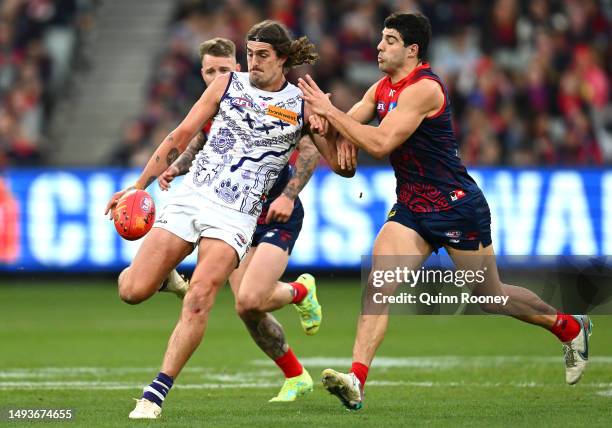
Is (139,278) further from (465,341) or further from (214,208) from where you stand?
(465,341)

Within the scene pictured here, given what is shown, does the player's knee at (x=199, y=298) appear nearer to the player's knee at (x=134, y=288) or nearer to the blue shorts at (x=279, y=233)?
the player's knee at (x=134, y=288)

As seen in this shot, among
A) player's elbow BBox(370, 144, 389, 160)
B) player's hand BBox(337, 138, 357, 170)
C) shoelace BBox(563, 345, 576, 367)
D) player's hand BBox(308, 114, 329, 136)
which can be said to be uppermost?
player's hand BBox(308, 114, 329, 136)

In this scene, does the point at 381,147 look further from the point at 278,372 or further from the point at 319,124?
the point at 278,372

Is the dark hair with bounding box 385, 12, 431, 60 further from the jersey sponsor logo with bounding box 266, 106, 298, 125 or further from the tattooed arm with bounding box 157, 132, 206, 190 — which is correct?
the tattooed arm with bounding box 157, 132, 206, 190

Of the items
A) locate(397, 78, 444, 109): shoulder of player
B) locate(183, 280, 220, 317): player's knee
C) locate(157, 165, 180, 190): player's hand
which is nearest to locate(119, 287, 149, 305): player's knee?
locate(183, 280, 220, 317): player's knee

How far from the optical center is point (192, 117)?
8.25 metres

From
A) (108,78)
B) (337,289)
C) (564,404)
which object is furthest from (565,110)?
(564,404)

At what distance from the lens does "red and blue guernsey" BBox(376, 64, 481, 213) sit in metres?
8.48

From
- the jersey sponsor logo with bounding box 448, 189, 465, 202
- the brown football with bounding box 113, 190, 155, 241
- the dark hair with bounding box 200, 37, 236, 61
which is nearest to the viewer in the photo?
the brown football with bounding box 113, 190, 155, 241

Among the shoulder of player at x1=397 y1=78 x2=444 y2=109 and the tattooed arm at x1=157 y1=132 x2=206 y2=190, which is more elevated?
the shoulder of player at x1=397 y1=78 x2=444 y2=109

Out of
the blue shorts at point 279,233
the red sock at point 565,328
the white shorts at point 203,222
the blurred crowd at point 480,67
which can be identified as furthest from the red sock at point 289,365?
the blurred crowd at point 480,67

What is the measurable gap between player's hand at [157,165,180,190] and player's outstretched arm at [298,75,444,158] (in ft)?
3.71

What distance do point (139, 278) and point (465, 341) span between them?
5.91 meters

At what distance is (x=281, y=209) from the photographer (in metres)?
8.73
